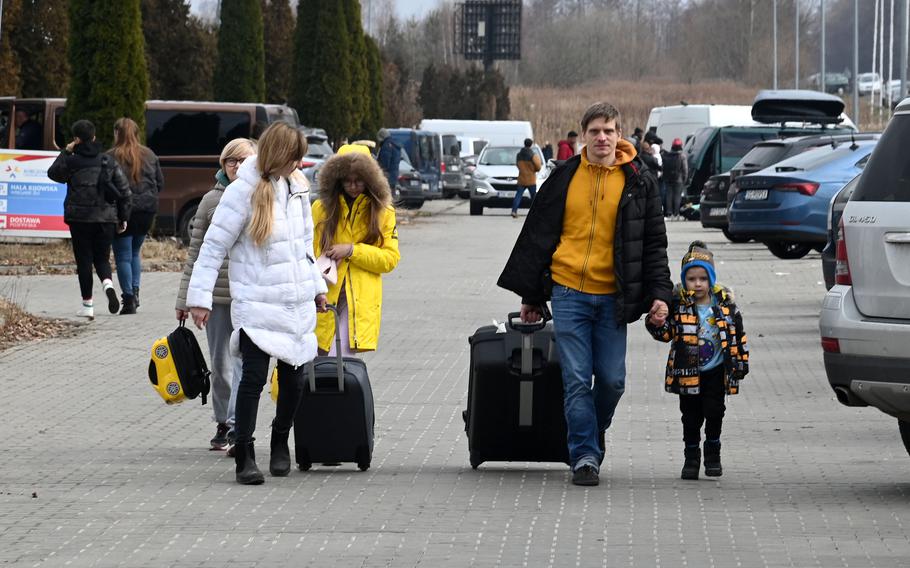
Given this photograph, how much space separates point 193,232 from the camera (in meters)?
9.15

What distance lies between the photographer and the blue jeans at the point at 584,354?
26.5 feet

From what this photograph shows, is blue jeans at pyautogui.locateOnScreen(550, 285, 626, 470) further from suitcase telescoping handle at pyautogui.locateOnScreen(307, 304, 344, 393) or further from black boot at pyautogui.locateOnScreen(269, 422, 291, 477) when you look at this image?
black boot at pyautogui.locateOnScreen(269, 422, 291, 477)

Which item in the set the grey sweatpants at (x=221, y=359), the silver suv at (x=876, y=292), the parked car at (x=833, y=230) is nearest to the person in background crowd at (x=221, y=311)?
the grey sweatpants at (x=221, y=359)

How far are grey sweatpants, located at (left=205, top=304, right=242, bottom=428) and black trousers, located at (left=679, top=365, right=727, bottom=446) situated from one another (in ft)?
7.78

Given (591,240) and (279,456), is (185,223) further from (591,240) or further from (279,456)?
(591,240)

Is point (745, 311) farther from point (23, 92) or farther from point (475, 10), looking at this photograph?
point (475, 10)

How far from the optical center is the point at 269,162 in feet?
26.6

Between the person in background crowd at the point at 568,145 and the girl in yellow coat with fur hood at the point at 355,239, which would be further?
the person in background crowd at the point at 568,145

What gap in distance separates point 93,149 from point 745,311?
633 centimetres

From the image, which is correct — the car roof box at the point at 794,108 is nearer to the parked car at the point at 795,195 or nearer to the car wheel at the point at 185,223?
the parked car at the point at 795,195

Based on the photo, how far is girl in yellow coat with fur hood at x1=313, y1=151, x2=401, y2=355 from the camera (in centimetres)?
892

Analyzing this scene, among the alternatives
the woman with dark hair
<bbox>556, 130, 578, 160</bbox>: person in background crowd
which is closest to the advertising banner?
the woman with dark hair

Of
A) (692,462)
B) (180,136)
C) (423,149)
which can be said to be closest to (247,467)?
(692,462)

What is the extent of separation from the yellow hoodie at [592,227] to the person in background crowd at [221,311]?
6.34 ft
